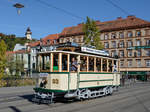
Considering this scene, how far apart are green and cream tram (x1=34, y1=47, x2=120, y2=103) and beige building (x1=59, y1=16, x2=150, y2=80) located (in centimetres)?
3833

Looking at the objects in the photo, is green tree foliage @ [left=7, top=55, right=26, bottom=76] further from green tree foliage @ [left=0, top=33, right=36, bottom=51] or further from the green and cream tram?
the green and cream tram

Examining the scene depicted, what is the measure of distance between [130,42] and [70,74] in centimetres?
4757

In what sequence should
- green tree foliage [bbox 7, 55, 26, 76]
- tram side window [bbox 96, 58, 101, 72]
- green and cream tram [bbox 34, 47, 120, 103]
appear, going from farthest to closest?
green tree foliage [bbox 7, 55, 26, 76] → tram side window [bbox 96, 58, 101, 72] → green and cream tram [bbox 34, 47, 120, 103]

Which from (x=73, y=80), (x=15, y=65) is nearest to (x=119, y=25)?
(x=15, y=65)

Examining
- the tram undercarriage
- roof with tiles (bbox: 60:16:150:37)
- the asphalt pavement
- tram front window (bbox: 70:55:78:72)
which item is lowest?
the asphalt pavement

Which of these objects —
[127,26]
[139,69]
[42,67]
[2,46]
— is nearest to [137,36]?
[127,26]

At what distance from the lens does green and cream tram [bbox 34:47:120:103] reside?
11.2 m

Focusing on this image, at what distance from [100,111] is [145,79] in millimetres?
45538

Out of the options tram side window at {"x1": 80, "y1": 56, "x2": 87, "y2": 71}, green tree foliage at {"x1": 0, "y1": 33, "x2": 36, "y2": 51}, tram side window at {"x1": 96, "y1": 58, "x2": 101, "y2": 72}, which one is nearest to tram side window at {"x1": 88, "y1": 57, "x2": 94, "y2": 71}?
tram side window at {"x1": 80, "y1": 56, "x2": 87, "y2": 71}

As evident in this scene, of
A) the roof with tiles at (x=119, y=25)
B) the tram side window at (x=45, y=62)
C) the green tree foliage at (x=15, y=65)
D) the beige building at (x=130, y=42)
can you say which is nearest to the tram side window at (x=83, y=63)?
the tram side window at (x=45, y=62)

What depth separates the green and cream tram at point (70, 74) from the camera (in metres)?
11.2

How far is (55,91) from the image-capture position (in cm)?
1093

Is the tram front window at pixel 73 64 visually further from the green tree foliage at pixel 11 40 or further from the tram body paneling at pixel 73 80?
the green tree foliage at pixel 11 40

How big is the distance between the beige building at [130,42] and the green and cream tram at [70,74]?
38.3 meters
